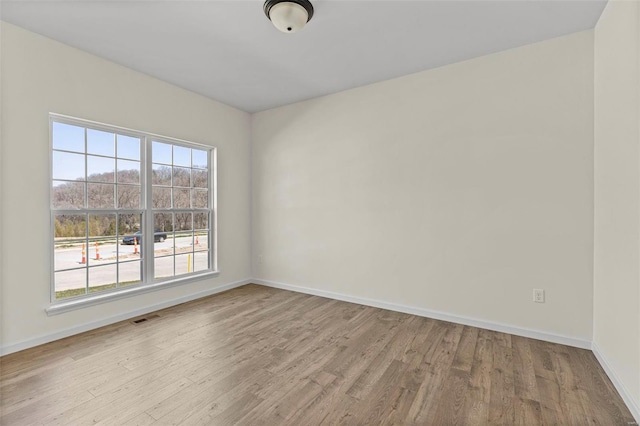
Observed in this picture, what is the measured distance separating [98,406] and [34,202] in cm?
199

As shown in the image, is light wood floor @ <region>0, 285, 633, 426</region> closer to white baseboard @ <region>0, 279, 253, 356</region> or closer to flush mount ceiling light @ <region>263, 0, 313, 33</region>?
white baseboard @ <region>0, 279, 253, 356</region>

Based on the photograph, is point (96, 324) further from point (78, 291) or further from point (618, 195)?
point (618, 195)

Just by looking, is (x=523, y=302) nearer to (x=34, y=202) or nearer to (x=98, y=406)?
(x=98, y=406)

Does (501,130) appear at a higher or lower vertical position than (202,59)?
lower

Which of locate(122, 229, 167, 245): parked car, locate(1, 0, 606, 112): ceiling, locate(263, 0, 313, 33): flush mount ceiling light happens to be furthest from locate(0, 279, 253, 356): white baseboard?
locate(263, 0, 313, 33): flush mount ceiling light

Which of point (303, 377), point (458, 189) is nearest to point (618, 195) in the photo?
point (458, 189)

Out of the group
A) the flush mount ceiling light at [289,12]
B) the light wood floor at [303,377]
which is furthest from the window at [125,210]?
the flush mount ceiling light at [289,12]

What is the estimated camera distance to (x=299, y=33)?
270 cm

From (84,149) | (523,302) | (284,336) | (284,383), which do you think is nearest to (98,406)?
(284,383)

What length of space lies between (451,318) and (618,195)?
187 centimetres

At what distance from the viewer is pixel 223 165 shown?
4.50 m

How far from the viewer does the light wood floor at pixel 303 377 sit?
5.90 feet

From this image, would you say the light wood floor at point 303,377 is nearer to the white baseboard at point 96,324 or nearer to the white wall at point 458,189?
the white baseboard at point 96,324

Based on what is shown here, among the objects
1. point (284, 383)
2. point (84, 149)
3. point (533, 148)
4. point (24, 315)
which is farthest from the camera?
point (84, 149)
